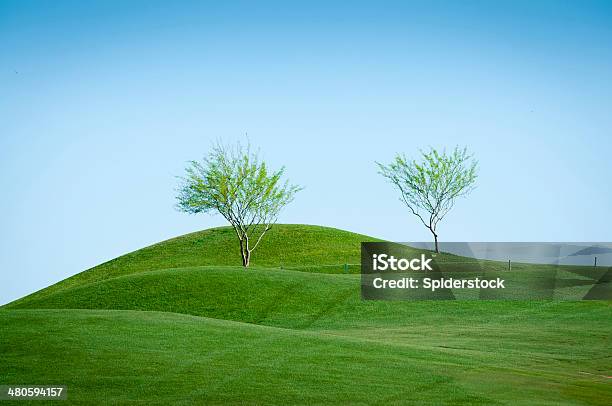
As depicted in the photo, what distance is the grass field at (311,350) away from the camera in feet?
48.9

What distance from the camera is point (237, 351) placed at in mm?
18672

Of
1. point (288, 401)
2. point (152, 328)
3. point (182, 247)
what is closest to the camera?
point (288, 401)

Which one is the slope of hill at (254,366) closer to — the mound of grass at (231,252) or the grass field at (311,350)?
the grass field at (311,350)

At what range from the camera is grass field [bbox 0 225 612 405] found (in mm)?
14914

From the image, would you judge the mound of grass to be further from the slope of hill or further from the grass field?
the slope of hill

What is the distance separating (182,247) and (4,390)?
6272 centimetres

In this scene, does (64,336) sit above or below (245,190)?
below

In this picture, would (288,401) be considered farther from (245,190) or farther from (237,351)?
(245,190)

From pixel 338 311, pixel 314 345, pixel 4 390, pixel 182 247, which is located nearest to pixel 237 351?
pixel 314 345

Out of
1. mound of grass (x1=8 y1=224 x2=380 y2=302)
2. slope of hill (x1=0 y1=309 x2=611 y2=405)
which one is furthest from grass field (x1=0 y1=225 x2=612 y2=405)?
mound of grass (x1=8 y1=224 x2=380 y2=302)

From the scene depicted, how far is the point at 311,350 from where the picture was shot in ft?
62.6

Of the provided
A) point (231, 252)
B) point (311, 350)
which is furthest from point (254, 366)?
point (231, 252)

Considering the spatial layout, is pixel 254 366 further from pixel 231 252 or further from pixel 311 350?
pixel 231 252

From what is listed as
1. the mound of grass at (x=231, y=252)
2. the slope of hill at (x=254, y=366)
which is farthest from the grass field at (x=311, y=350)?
the mound of grass at (x=231, y=252)
